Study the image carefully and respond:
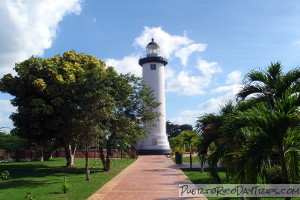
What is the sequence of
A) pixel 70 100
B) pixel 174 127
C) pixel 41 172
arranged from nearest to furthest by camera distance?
pixel 70 100
pixel 41 172
pixel 174 127

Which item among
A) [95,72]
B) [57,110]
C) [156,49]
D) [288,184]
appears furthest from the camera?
[156,49]

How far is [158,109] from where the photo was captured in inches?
1308

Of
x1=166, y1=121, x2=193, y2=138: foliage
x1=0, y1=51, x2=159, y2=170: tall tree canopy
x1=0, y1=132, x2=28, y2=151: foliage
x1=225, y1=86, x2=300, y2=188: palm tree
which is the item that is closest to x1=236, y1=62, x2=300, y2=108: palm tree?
x1=225, y1=86, x2=300, y2=188: palm tree

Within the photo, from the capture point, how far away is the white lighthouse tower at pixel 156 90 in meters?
33.2

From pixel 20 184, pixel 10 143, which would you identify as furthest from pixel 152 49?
pixel 20 184

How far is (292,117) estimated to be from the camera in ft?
14.4

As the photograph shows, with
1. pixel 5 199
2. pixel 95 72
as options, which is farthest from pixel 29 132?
pixel 5 199

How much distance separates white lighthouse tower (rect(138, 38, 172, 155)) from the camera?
33219 mm

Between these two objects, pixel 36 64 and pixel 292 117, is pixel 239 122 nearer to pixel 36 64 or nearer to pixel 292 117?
pixel 292 117

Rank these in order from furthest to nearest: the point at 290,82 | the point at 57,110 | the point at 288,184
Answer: the point at 57,110, the point at 290,82, the point at 288,184

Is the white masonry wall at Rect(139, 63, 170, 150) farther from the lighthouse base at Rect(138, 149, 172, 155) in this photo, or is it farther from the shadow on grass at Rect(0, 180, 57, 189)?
the shadow on grass at Rect(0, 180, 57, 189)

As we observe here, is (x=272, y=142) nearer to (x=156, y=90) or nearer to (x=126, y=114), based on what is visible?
(x=126, y=114)

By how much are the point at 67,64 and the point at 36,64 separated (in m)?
1.60

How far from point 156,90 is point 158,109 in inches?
88.0
